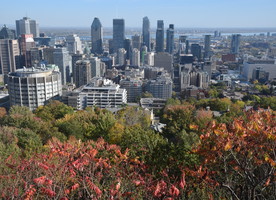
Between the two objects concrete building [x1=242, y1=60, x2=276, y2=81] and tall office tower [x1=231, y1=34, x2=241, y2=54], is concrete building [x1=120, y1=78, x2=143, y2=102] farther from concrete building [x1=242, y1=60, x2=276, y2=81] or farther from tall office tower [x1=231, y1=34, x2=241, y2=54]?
tall office tower [x1=231, y1=34, x2=241, y2=54]

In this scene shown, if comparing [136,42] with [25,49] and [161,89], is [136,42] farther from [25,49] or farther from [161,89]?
[161,89]

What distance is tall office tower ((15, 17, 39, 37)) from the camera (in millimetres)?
92812

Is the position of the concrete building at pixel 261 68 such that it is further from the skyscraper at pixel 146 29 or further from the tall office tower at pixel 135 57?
the skyscraper at pixel 146 29

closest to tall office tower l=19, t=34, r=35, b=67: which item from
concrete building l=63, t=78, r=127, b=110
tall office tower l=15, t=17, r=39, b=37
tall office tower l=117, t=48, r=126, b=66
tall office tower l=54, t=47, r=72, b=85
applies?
tall office tower l=54, t=47, r=72, b=85

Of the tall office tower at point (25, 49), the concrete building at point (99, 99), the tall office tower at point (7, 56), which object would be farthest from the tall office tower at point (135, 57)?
the concrete building at point (99, 99)

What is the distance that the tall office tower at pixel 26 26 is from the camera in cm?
9281

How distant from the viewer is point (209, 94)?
1435 inches

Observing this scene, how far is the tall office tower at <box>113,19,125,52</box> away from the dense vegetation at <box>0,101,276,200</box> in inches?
2907

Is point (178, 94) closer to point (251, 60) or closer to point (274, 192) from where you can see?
point (251, 60)

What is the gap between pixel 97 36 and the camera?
292 ft

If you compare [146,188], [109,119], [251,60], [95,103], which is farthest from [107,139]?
[251,60]

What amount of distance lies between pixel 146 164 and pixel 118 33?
80.1m

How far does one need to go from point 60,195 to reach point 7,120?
34.6ft

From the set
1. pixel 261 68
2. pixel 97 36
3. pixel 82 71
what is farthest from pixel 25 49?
pixel 261 68
